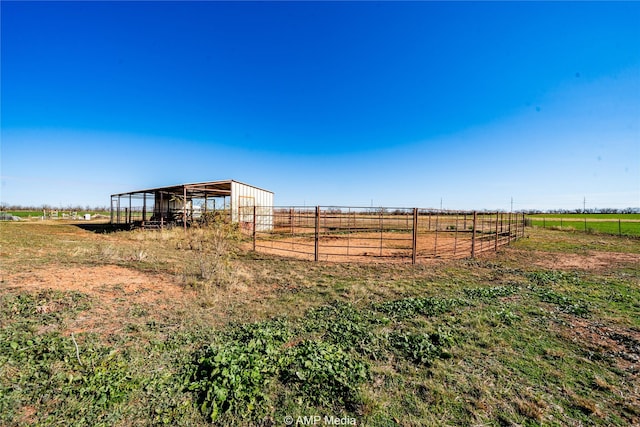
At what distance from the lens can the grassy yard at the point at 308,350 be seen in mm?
2500

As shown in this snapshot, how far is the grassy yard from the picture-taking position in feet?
8.20

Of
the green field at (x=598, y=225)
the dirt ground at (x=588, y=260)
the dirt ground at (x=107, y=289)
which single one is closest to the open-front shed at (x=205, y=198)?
the dirt ground at (x=107, y=289)

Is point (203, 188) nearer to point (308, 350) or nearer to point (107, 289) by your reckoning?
point (107, 289)

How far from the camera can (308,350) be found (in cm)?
337

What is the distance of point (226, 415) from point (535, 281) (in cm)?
878

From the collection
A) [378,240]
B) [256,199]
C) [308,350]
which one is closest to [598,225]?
[378,240]

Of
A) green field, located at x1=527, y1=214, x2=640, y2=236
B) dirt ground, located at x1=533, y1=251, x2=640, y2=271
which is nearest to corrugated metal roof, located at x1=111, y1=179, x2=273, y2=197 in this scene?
dirt ground, located at x1=533, y1=251, x2=640, y2=271

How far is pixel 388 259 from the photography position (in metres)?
11.0

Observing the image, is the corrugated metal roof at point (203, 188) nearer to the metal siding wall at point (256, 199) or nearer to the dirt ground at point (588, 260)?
the metal siding wall at point (256, 199)

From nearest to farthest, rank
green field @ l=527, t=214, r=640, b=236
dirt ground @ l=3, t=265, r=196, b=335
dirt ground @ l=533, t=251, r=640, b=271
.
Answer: dirt ground @ l=3, t=265, r=196, b=335, dirt ground @ l=533, t=251, r=640, b=271, green field @ l=527, t=214, r=640, b=236

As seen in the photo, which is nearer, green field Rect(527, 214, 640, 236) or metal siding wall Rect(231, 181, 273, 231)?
metal siding wall Rect(231, 181, 273, 231)

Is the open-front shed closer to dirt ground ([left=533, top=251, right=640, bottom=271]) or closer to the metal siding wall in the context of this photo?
the metal siding wall

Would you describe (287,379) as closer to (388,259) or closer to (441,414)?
(441,414)

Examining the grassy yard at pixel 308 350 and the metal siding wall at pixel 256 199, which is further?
the metal siding wall at pixel 256 199
